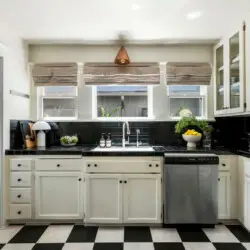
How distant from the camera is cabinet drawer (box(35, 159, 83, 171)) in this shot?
2.93m

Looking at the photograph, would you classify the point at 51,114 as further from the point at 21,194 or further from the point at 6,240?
the point at 6,240

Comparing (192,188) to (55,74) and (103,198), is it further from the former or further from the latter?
(55,74)

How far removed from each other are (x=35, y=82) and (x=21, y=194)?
5.01 feet

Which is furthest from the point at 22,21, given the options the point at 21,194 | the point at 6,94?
the point at 21,194

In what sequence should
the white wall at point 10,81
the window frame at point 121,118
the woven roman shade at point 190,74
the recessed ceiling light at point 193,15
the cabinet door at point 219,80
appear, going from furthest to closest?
the window frame at point 121,118
the woven roman shade at point 190,74
the cabinet door at point 219,80
the white wall at point 10,81
the recessed ceiling light at point 193,15

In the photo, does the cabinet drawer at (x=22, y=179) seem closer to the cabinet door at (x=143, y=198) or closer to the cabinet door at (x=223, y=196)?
the cabinet door at (x=143, y=198)

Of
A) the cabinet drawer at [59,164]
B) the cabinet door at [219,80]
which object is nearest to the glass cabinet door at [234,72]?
the cabinet door at [219,80]

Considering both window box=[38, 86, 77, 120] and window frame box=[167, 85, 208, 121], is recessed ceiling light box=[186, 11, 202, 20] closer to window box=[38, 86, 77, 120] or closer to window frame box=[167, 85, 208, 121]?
window frame box=[167, 85, 208, 121]

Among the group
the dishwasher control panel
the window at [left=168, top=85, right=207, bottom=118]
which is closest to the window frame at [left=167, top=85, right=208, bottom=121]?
the window at [left=168, top=85, right=207, bottom=118]

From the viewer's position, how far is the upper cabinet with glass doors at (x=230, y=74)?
269 cm

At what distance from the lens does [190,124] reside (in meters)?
3.38

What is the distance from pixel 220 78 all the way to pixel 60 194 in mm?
2447

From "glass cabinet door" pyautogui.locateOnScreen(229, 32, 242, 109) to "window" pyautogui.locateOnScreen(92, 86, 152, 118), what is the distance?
3.85 ft

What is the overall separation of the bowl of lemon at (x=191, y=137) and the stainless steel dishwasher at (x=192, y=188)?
19.8 inches
